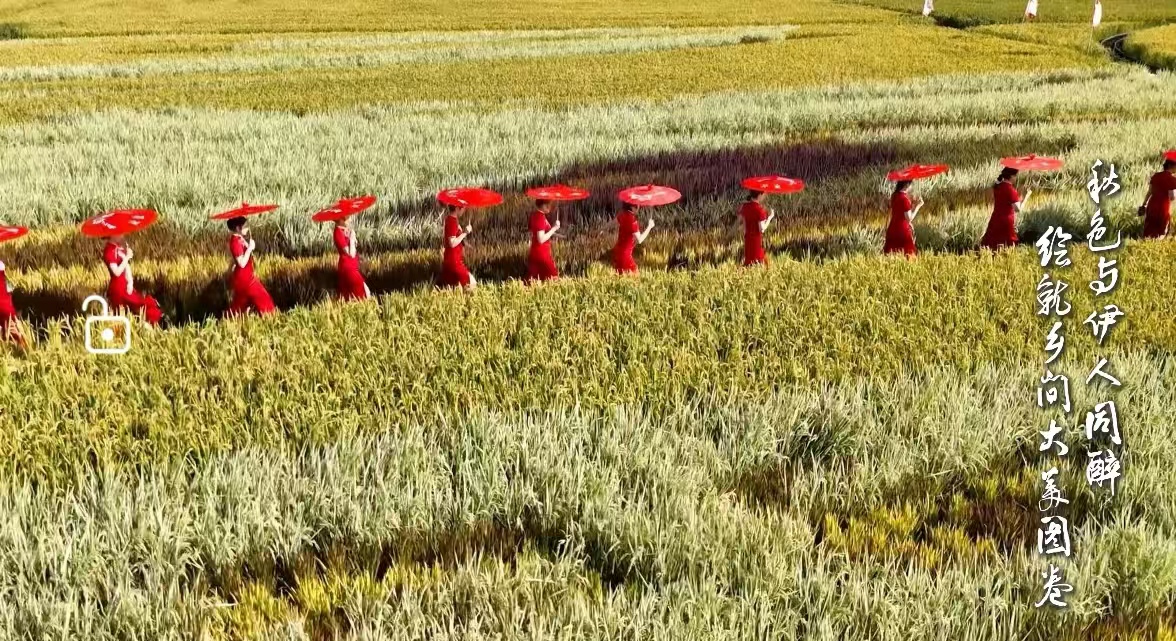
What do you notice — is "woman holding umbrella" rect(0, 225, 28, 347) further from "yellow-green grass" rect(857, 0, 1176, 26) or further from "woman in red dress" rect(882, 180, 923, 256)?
"yellow-green grass" rect(857, 0, 1176, 26)

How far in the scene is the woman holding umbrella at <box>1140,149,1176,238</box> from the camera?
23.7ft

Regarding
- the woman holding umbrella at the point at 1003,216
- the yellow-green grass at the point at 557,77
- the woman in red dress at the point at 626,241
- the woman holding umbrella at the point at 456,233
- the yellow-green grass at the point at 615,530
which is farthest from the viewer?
the yellow-green grass at the point at 557,77

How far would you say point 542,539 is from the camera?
330 centimetres

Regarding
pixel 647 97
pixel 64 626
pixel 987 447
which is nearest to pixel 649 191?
pixel 987 447

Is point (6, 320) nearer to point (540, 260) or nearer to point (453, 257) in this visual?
point (453, 257)

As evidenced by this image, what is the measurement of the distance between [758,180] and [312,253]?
4.25 meters

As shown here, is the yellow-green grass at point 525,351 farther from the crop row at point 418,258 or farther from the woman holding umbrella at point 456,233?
the crop row at point 418,258

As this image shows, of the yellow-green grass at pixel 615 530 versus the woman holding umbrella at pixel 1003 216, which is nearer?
the yellow-green grass at pixel 615 530

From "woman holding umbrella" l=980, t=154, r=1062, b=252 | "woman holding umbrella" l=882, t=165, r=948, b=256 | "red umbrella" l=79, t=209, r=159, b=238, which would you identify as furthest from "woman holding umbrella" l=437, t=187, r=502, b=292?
"woman holding umbrella" l=980, t=154, r=1062, b=252

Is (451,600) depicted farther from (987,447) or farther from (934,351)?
(934,351)

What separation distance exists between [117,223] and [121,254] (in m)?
0.41

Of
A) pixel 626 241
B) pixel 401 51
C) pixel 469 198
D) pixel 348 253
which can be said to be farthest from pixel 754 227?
pixel 401 51

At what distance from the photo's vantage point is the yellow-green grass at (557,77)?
17828mm

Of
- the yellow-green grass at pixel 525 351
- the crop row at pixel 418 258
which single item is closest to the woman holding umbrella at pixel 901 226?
the crop row at pixel 418 258
